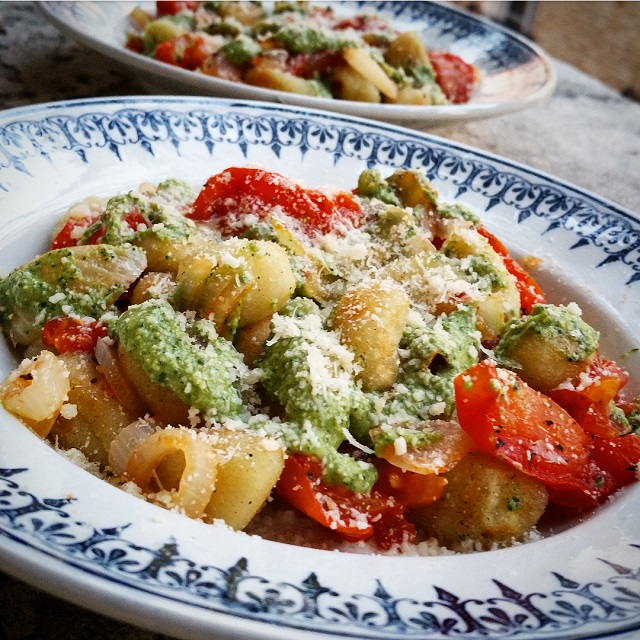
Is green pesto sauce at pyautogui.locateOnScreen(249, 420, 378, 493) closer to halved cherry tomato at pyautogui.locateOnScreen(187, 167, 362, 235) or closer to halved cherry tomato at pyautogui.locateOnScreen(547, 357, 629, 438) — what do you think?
halved cherry tomato at pyautogui.locateOnScreen(547, 357, 629, 438)

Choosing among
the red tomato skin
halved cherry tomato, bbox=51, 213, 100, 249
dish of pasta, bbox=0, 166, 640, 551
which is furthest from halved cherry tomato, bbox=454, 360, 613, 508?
halved cherry tomato, bbox=51, 213, 100, 249

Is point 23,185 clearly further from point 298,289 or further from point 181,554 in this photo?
point 181,554

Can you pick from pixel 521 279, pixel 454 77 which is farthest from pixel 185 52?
pixel 521 279

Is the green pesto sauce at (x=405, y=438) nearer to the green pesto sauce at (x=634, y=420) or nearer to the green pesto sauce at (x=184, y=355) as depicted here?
the green pesto sauce at (x=184, y=355)

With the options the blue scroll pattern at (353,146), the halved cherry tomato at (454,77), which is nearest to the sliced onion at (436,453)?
the blue scroll pattern at (353,146)

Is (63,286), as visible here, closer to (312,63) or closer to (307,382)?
(307,382)

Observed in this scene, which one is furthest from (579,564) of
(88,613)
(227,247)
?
(227,247)
